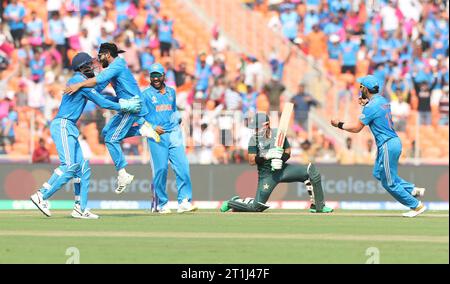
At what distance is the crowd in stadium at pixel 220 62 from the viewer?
2764 cm

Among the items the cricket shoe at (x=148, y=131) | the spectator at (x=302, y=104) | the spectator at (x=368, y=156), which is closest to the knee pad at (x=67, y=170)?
the cricket shoe at (x=148, y=131)

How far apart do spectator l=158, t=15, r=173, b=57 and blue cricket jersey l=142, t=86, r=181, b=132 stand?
12139 mm

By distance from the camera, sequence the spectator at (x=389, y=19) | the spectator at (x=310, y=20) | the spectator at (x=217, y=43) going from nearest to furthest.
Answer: the spectator at (x=217, y=43) → the spectator at (x=310, y=20) → the spectator at (x=389, y=19)

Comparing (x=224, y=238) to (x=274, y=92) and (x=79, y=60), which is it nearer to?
(x=79, y=60)

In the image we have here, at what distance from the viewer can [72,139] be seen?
56.2 ft

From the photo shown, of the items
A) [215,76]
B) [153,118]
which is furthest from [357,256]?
[215,76]

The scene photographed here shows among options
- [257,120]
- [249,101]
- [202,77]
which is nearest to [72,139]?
[257,120]

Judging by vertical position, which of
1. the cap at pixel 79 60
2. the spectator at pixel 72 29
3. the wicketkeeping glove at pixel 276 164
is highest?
the spectator at pixel 72 29

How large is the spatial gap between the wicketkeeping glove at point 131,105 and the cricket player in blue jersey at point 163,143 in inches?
46.2

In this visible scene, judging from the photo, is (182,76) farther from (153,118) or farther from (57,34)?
(153,118)

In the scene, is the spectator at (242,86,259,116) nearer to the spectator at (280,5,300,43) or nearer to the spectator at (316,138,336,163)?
the spectator at (316,138,336,163)

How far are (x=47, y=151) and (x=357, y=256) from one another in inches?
636

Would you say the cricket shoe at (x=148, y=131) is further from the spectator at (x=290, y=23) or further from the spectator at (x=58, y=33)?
the spectator at (x=290, y=23)
